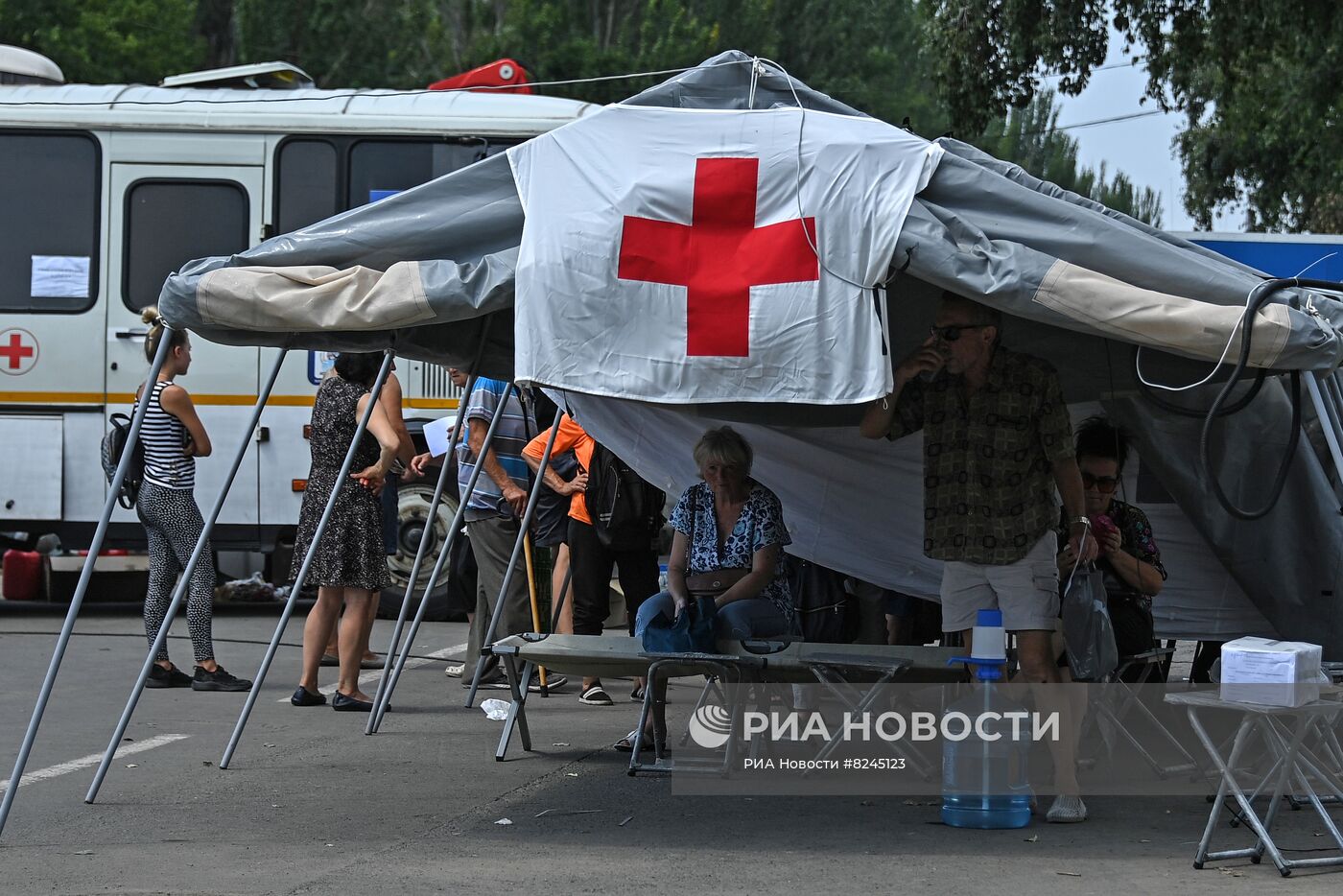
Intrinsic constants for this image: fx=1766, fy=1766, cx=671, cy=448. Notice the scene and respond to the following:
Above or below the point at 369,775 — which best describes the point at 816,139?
above

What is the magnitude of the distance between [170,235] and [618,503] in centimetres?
530

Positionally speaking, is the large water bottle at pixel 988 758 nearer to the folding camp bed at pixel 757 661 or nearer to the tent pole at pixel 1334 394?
the folding camp bed at pixel 757 661

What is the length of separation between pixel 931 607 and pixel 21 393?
276 inches

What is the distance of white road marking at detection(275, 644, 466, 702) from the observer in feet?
31.5

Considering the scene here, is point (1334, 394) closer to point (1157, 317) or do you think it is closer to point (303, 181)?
point (1157, 317)

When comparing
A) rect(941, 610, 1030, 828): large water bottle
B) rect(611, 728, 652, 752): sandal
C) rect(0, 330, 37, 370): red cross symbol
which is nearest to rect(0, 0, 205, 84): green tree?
rect(0, 330, 37, 370): red cross symbol

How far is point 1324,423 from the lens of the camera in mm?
5762

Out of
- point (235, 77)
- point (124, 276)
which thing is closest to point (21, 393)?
point (124, 276)

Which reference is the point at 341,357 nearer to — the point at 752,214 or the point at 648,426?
the point at 648,426

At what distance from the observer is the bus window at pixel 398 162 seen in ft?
41.2

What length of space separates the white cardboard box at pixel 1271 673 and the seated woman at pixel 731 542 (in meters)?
2.04

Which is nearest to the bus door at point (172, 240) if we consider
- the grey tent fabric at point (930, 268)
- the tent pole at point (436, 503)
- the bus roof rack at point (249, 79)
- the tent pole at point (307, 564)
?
the bus roof rack at point (249, 79)

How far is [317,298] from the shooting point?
570 centimetres

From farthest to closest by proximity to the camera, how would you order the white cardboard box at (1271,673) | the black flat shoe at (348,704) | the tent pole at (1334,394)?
the black flat shoe at (348,704)
the tent pole at (1334,394)
the white cardboard box at (1271,673)
